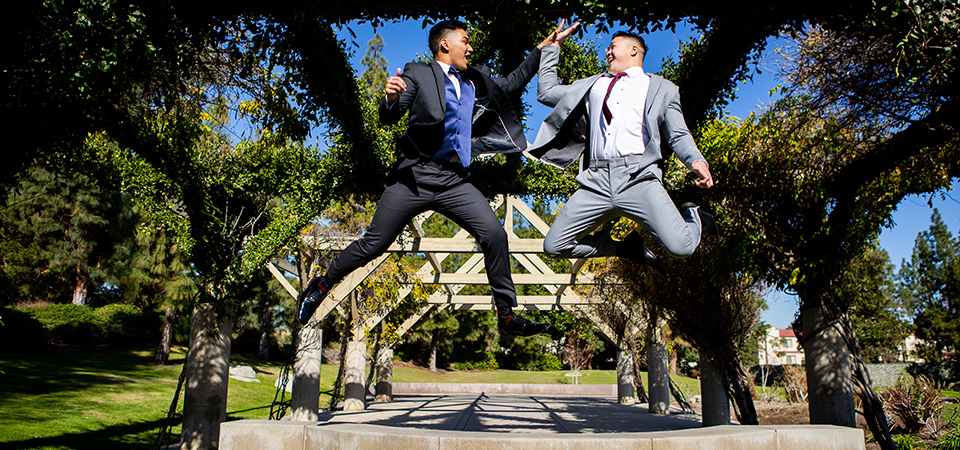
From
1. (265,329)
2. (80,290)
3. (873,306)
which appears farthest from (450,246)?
(80,290)

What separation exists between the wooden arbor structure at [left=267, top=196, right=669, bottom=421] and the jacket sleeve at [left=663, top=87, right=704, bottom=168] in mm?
3788

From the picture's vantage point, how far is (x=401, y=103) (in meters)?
2.95

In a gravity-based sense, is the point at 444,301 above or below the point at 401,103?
below

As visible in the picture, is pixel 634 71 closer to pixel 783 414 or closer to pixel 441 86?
pixel 441 86

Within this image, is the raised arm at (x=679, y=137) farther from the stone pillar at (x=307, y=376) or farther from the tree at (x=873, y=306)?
the stone pillar at (x=307, y=376)

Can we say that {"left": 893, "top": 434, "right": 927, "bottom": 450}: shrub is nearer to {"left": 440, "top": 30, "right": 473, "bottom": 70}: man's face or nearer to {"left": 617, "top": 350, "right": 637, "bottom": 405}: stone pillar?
{"left": 440, "top": 30, "right": 473, "bottom": 70}: man's face

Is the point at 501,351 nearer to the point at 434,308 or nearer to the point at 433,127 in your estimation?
the point at 434,308

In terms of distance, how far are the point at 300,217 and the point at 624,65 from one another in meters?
5.09

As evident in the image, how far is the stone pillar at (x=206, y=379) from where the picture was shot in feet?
22.6

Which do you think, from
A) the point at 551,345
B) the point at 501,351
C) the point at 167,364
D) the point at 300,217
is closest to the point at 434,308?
the point at 300,217

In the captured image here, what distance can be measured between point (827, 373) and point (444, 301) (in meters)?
9.39

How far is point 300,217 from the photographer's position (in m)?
7.18

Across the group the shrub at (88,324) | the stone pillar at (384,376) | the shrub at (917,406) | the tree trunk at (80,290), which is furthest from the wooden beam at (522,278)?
the tree trunk at (80,290)

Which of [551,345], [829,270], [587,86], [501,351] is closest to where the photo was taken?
[587,86]
